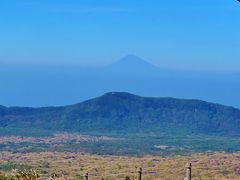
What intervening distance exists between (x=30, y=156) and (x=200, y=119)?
84.8 meters

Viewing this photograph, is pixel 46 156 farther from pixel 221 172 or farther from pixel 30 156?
pixel 221 172

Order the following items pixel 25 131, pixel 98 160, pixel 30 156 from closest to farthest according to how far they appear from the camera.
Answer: pixel 98 160, pixel 30 156, pixel 25 131

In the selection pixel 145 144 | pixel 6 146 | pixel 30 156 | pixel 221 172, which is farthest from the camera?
pixel 145 144

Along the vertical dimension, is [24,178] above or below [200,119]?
below

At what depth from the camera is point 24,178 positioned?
809 inches

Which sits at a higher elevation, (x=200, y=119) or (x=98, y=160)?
(x=200, y=119)

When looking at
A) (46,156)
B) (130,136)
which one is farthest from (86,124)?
(46,156)

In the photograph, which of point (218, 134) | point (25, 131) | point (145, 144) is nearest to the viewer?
point (145, 144)

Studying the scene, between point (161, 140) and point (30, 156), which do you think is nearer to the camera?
point (30, 156)

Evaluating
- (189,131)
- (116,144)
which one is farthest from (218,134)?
(116,144)

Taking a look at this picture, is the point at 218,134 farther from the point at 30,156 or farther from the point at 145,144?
the point at 30,156

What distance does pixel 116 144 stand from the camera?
15388 cm

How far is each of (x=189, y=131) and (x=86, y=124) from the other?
92.8 ft

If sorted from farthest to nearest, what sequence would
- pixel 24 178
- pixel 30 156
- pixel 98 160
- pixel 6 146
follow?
pixel 6 146, pixel 30 156, pixel 98 160, pixel 24 178
